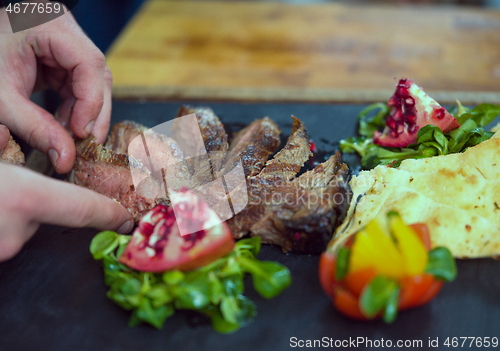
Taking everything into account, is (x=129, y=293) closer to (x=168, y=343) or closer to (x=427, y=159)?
(x=168, y=343)

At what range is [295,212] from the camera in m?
2.20

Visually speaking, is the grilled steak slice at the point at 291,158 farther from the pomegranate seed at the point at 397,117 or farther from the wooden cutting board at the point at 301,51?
the wooden cutting board at the point at 301,51

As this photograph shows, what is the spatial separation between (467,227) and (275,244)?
95 centimetres

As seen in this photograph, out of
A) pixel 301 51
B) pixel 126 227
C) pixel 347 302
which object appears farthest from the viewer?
pixel 301 51

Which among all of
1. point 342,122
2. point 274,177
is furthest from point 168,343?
point 342,122

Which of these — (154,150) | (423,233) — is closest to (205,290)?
(423,233)

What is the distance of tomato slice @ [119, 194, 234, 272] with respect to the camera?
187cm

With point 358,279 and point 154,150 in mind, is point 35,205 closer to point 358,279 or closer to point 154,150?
point 154,150

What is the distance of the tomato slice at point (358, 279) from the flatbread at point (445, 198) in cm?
35

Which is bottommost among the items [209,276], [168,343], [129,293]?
[168,343]

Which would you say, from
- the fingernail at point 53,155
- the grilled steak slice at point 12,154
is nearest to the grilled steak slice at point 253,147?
the fingernail at point 53,155

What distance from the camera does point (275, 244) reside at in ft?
7.55

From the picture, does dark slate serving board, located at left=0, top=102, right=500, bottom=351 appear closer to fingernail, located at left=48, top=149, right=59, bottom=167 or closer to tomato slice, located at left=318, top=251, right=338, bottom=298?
tomato slice, located at left=318, top=251, right=338, bottom=298

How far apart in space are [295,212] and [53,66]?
196 centimetres
